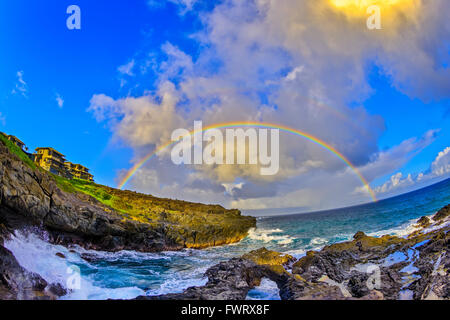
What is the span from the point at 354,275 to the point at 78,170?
102 meters

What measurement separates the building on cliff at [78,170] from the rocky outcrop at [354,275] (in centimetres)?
9089

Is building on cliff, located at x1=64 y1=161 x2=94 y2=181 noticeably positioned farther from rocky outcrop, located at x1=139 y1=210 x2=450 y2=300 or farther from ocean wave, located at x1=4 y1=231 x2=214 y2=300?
rocky outcrop, located at x1=139 y1=210 x2=450 y2=300

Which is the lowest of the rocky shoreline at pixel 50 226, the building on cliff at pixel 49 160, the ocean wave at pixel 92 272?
the ocean wave at pixel 92 272

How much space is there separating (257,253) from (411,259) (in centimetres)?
1197

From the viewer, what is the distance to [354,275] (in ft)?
44.4

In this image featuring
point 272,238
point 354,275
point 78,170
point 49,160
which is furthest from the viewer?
point 78,170

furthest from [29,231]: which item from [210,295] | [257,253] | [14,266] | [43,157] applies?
[43,157]

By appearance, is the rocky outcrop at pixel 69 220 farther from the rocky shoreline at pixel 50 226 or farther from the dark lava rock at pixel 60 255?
the dark lava rock at pixel 60 255

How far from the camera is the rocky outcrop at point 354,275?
9.48 meters

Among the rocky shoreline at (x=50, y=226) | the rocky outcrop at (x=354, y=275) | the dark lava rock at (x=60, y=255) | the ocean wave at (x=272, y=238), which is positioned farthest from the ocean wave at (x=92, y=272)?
the ocean wave at (x=272, y=238)

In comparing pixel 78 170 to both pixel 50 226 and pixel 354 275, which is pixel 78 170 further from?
pixel 354 275

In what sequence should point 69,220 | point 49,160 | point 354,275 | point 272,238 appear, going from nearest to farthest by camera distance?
point 354,275 → point 69,220 → point 272,238 → point 49,160

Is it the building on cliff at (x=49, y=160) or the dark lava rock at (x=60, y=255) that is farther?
the building on cliff at (x=49, y=160)

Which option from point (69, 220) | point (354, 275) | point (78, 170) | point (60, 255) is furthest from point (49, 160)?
point (354, 275)
